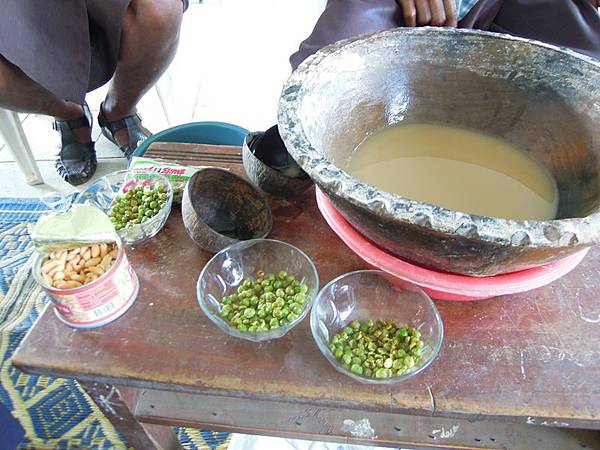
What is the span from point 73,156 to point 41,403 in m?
0.99

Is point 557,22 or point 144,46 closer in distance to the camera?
point 557,22

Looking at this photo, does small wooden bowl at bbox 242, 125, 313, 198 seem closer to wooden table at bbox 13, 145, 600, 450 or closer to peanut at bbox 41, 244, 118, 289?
wooden table at bbox 13, 145, 600, 450

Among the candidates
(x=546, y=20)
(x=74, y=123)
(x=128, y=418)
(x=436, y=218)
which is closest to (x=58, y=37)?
(x=74, y=123)

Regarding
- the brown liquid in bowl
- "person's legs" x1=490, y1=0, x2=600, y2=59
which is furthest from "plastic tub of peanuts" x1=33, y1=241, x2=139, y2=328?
"person's legs" x1=490, y1=0, x2=600, y2=59

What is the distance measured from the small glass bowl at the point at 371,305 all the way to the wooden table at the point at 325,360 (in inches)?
1.2

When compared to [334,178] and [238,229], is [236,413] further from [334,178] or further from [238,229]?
[334,178]

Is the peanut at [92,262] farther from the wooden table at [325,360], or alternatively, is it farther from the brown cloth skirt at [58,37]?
the brown cloth skirt at [58,37]

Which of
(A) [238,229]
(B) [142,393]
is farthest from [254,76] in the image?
(B) [142,393]

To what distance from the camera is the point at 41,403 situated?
1309mm

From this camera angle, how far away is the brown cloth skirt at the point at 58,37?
1359mm

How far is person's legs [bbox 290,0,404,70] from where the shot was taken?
1.33m

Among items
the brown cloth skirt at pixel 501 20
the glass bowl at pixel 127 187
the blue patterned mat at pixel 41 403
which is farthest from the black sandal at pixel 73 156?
the brown cloth skirt at pixel 501 20

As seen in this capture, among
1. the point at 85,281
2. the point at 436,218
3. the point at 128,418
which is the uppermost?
the point at 436,218

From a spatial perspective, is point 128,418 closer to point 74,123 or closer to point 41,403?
point 41,403
